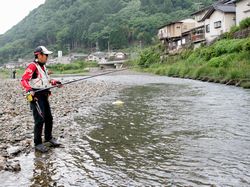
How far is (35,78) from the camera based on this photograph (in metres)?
6.87

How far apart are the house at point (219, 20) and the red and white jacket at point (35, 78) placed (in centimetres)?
4108

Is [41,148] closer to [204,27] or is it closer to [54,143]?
[54,143]

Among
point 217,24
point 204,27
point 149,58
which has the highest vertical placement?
point 204,27

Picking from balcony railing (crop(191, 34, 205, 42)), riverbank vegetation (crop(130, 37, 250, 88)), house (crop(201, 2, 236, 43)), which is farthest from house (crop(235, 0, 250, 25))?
balcony railing (crop(191, 34, 205, 42))

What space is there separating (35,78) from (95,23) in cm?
14453

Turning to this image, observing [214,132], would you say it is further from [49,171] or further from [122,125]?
[49,171]

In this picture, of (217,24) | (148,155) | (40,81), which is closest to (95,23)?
(217,24)

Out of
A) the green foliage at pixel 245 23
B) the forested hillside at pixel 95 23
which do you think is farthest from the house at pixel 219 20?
the forested hillside at pixel 95 23

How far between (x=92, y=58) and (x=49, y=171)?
368 feet

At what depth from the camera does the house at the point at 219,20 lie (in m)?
43.9

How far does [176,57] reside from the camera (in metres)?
52.3

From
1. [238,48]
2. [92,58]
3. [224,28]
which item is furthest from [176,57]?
[92,58]

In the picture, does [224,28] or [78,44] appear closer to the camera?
[224,28]

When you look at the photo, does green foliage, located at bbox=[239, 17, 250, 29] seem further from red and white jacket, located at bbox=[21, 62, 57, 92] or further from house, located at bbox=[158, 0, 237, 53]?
red and white jacket, located at bbox=[21, 62, 57, 92]
